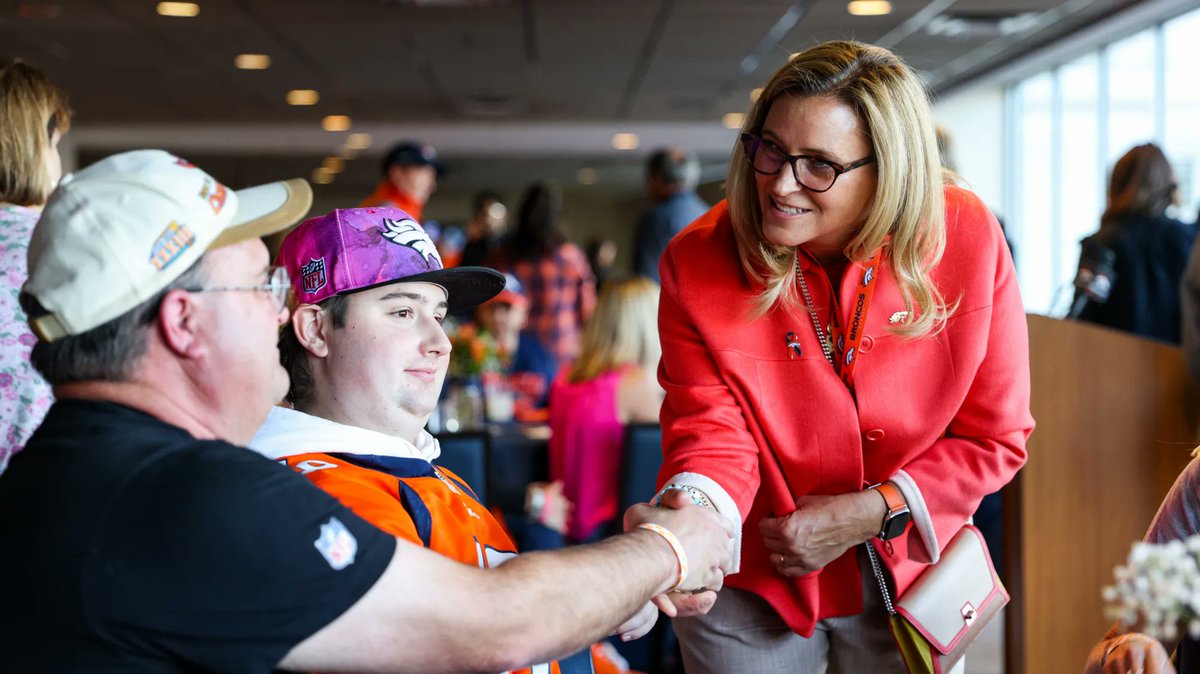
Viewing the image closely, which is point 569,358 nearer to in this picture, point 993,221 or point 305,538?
point 993,221

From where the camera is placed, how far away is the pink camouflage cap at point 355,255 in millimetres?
1691

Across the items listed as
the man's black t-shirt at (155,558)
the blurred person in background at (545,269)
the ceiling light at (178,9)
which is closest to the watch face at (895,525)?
the man's black t-shirt at (155,558)

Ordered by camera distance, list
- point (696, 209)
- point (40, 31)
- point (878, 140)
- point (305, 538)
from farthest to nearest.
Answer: point (40, 31) < point (696, 209) < point (878, 140) < point (305, 538)

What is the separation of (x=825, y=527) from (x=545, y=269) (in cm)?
474

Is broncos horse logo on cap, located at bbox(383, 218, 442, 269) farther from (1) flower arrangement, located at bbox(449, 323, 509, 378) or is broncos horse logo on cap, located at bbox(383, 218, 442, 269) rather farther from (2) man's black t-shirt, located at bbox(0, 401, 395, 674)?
(1) flower arrangement, located at bbox(449, 323, 509, 378)

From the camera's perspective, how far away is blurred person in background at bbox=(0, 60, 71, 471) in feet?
6.97

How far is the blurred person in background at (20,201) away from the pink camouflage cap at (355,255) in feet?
2.19

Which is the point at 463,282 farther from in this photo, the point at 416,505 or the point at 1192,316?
the point at 1192,316

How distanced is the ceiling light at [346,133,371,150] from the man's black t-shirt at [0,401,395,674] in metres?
13.0

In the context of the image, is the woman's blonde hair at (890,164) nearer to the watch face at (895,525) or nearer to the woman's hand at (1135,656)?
the watch face at (895,525)

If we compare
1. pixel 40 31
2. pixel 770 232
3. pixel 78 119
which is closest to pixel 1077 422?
pixel 770 232

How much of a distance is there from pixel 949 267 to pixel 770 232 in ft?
0.94

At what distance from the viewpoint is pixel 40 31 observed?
27.0 feet

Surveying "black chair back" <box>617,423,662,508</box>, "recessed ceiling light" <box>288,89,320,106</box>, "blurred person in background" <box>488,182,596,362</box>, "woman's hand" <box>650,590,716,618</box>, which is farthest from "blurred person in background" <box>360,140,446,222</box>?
"recessed ceiling light" <box>288,89,320,106</box>
